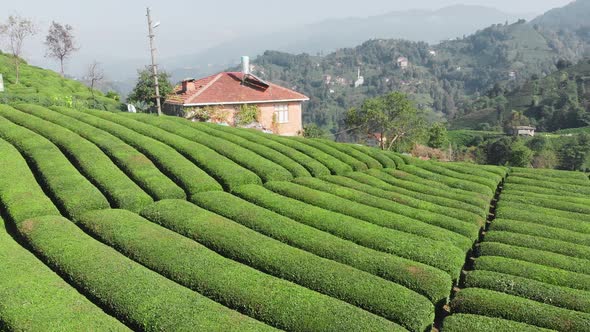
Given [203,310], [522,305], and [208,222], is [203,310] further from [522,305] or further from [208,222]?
[522,305]

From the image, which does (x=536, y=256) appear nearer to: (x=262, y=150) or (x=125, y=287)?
(x=125, y=287)

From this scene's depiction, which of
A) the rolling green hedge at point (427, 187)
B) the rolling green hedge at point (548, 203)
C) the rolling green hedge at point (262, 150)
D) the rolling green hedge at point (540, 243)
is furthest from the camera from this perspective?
the rolling green hedge at point (262, 150)

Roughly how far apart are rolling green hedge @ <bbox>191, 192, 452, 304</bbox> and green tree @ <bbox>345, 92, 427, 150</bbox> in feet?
131

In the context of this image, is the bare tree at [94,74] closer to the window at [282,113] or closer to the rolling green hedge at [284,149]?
the window at [282,113]

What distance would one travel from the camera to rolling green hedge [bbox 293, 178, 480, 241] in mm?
20828

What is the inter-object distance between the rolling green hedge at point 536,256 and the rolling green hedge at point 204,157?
1157 centimetres

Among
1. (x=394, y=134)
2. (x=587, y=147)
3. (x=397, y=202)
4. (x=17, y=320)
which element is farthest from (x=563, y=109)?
(x=17, y=320)

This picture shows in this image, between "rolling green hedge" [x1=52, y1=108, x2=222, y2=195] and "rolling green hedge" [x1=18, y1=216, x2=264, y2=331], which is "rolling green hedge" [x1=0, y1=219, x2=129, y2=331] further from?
"rolling green hedge" [x1=52, y1=108, x2=222, y2=195]

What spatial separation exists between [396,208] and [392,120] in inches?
1523

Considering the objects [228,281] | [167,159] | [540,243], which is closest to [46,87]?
[167,159]

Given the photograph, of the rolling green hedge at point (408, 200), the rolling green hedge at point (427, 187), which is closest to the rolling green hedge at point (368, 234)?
the rolling green hedge at point (408, 200)

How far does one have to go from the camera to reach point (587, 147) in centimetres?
7469

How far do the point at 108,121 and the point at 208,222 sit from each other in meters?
16.7

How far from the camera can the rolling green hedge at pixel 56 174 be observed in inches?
746
